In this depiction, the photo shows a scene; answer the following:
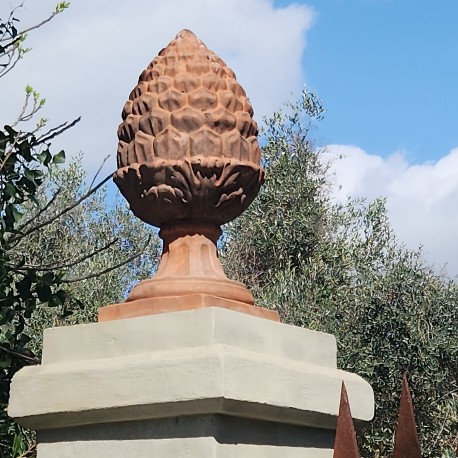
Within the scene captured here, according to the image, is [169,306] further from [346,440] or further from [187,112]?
[346,440]

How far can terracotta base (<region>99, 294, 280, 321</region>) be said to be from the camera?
332cm

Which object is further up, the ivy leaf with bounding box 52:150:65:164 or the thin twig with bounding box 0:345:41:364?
the ivy leaf with bounding box 52:150:65:164

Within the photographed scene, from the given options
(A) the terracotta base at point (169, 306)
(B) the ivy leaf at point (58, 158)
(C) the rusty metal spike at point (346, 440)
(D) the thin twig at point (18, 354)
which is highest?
(B) the ivy leaf at point (58, 158)

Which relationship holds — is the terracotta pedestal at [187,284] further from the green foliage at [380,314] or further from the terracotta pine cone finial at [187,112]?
the green foliage at [380,314]

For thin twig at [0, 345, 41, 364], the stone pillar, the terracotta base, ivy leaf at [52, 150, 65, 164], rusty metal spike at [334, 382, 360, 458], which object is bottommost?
rusty metal spike at [334, 382, 360, 458]

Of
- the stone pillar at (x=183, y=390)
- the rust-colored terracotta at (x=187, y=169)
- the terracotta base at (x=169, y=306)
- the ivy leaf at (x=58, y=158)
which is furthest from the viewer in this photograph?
the ivy leaf at (x=58, y=158)

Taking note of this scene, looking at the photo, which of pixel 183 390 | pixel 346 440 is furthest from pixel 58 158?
pixel 346 440

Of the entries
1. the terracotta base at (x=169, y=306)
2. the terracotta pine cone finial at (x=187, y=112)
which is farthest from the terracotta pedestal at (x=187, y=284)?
the terracotta pine cone finial at (x=187, y=112)

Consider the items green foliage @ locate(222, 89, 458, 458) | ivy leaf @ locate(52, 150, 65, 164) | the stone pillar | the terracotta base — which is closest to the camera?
the stone pillar

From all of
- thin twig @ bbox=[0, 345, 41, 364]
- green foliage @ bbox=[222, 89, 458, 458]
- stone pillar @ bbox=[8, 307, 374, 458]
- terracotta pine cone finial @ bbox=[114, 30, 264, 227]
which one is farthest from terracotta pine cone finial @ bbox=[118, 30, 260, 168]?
green foliage @ bbox=[222, 89, 458, 458]

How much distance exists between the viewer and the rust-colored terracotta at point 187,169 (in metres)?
3.44

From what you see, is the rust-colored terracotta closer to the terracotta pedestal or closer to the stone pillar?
the terracotta pedestal

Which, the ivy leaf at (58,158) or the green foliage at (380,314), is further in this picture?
the green foliage at (380,314)

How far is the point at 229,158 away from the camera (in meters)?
3.48
